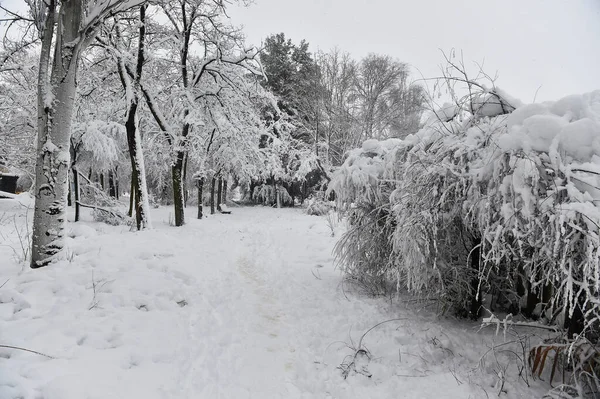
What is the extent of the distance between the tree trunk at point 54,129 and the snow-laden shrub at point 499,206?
4.22m

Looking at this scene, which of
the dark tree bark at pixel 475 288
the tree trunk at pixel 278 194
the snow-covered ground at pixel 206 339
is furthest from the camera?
the tree trunk at pixel 278 194

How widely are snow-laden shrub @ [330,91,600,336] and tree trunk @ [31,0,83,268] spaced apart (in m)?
4.22

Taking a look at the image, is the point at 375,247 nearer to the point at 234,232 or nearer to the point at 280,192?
the point at 234,232

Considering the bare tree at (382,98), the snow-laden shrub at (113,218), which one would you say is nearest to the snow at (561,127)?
the snow-laden shrub at (113,218)

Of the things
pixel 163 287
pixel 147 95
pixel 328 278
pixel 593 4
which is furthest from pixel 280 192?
pixel 593 4

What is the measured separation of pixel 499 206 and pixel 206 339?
3.49 metres

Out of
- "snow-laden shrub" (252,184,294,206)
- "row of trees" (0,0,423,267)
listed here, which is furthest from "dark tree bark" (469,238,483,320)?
"snow-laden shrub" (252,184,294,206)

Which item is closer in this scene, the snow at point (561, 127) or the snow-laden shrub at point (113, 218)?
the snow at point (561, 127)

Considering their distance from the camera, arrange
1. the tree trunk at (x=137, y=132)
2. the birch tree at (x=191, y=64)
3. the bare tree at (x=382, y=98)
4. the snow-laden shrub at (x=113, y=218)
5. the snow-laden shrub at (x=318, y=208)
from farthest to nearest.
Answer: the bare tree at (x=382, y=98)
the snow-laden shrub at (x=318, y=208)
the birch tree at (x=191, y=64)
the snow-laden shrub at (x=113, y=218)
the tree trunk at (x=137, y=132)

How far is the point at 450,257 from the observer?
3.78 metres

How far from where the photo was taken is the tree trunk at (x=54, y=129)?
4.11 metres

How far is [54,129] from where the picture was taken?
13.7 feet

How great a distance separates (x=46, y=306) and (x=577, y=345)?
4.95 metres

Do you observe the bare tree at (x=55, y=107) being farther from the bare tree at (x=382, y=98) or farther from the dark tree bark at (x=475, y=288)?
the bare tree at (x=382, y=98)
